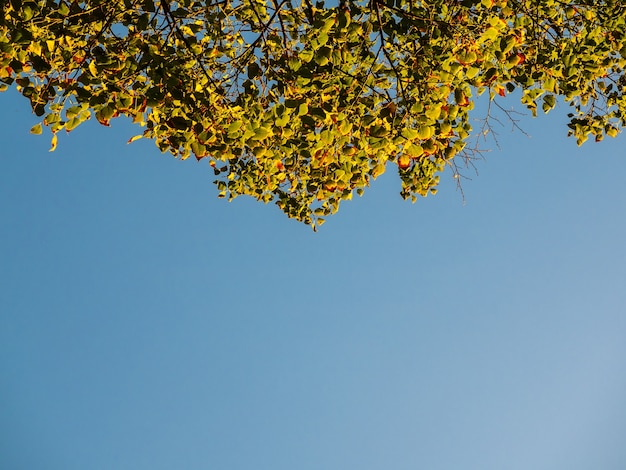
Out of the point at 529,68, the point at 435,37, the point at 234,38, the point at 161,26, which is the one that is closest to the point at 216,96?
the point at 161,26

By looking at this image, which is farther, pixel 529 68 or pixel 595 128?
pixel 595 128

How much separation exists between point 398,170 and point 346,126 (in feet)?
7.77

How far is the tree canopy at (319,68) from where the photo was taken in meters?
5.03

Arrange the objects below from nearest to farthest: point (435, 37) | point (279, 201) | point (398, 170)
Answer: point (435, 37) < point (398, 170) < point (279, 201)

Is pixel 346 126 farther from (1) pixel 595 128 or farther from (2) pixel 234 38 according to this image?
(1) pixel 595 128

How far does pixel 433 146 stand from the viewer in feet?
18.6

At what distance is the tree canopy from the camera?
5.03 meters

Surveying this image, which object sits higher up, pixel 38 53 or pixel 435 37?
pixel 435 37

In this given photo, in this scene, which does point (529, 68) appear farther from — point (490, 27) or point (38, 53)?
point (38, 53)

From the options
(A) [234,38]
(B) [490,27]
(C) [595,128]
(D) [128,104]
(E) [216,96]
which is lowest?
(D) [128,104]

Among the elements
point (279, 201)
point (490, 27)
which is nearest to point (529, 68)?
point (490, 27)

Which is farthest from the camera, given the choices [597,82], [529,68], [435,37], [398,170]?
[398,170]

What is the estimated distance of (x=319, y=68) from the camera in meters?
4.96

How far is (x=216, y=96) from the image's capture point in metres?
6.11
